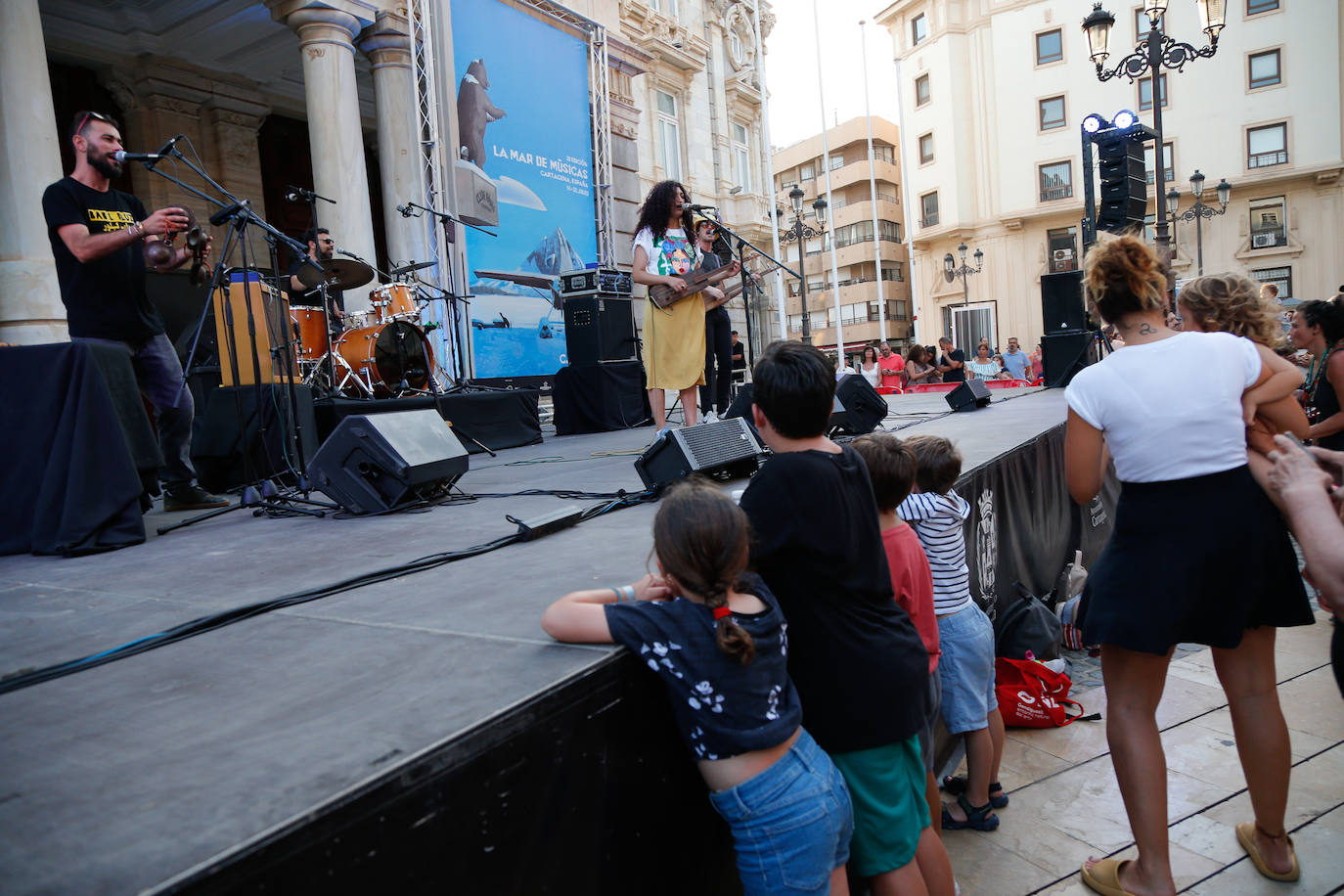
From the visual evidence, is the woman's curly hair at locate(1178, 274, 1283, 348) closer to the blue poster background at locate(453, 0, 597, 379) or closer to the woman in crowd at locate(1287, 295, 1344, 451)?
the woman in crowd at locate(1287, 295, 1344, 451)

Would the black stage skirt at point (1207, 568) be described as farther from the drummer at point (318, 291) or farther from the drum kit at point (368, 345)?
the drum kit at point (368, 345)

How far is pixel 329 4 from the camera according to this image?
369 inches

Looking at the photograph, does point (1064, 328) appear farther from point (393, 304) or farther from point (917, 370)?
point (393, 304)

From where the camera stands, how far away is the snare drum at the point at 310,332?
7621 mm

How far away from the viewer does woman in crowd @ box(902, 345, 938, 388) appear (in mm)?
14016

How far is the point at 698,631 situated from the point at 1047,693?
9.98 ft

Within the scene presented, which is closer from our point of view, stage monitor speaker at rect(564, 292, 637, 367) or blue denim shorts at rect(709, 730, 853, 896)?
blue denim shorts at rect(709, 730, 853, 896)

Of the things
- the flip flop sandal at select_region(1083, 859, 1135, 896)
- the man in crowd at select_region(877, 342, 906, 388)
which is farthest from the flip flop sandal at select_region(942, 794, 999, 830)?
the man in crowd at select_region(877, 342, 906, 388)

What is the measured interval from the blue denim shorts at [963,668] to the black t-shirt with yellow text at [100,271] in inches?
156

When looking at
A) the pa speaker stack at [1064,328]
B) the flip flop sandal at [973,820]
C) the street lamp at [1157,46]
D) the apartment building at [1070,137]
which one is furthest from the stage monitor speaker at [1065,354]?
the apartment building at [1070,137]

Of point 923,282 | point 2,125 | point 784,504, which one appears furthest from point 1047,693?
point 923,282

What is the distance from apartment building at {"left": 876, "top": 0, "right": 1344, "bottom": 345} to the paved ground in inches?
1197

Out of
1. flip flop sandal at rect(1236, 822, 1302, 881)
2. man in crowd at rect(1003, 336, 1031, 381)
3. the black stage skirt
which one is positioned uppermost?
man in crowd at rect(1003, 336, 1031, 381)

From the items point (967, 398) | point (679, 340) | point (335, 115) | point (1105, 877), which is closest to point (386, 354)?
point (679, 340)
